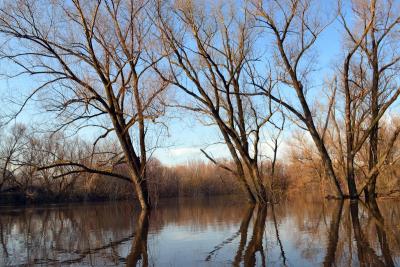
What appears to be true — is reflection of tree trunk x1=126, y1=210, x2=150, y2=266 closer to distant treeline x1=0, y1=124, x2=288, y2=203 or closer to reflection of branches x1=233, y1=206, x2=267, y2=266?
reflection of branches x1=233, y1=206, x2=267, y2=266

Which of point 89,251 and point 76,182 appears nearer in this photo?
point 89,251

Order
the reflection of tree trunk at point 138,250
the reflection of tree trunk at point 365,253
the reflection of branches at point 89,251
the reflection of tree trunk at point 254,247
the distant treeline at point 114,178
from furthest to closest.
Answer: the distant treeline at point 114,178
the reflection of branches at point 89,251
the reflection of tree trunk at point 138,250
the reflection of tree trunk at point 254,247
the reflection of tree trunk at point 365,253

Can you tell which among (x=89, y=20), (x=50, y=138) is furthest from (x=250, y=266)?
(x=89, y=20)

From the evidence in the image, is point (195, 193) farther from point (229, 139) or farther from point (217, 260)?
point (217, 260)

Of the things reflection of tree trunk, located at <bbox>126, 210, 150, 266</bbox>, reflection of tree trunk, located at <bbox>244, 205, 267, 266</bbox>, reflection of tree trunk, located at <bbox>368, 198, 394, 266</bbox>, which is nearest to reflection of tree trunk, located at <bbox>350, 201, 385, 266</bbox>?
reflection of tree trunk, located at <bbox>368, 198, 394, 266</bbox>

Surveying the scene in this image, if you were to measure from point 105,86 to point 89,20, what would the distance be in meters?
2.88

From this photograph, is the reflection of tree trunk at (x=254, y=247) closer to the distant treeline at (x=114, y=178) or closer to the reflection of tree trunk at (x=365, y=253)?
the reflection of tree trunk at (x=365, y=253)

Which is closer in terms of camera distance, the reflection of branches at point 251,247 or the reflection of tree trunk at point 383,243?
the reflection of tree trunk at point 383,243

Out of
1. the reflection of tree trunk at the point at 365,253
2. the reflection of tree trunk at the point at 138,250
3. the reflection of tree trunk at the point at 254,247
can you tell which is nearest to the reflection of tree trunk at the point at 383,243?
the reflection of tree trunk at the point at 365,253

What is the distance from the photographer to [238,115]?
24062mm

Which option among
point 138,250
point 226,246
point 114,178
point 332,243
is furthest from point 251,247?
point 114,178

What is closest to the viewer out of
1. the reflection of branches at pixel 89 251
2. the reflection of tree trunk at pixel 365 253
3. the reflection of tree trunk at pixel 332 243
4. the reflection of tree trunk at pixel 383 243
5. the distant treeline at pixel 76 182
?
the reflection of tree trunk at pixel 365 253

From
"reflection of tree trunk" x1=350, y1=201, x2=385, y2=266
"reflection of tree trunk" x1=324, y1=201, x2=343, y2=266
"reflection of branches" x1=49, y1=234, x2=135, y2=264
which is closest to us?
"reflection of tree trunk" x1=350, y1=201, x2=385, y2=266

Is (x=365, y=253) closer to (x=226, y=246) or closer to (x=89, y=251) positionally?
(x=226, y=246)
